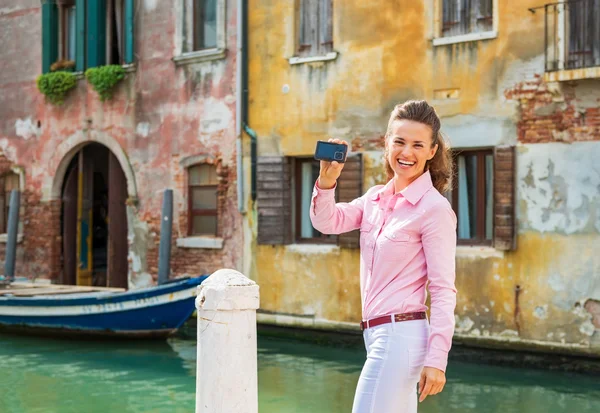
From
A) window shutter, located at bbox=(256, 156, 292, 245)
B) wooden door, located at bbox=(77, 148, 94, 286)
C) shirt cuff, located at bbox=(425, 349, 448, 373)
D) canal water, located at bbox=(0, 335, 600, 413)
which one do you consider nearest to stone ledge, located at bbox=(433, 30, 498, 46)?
window shutter, located at bbox=(256, 156, 292, 245)

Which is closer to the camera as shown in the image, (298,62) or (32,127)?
(298,62)

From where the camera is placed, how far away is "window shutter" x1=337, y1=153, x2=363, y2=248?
12266 mm

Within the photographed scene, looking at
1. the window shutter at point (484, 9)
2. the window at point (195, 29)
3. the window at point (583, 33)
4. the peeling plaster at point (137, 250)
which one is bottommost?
the peeling plaster at point (137, 250)

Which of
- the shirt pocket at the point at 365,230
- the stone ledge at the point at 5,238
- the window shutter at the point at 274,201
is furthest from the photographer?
the stone ledge at the point at 5,238

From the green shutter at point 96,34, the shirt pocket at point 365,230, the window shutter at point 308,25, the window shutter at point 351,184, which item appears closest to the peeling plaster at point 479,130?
the window shutter at point 351,184

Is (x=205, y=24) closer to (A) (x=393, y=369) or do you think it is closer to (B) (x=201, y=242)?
(B) (x=201, y=242)

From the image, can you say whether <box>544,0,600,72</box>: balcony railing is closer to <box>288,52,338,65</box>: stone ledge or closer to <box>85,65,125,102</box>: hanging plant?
<box>288,52,338,65</box>: stone ledge

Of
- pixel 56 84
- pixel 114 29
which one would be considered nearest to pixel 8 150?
pixel 56 84

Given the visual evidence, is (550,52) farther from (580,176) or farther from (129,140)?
(129,140)

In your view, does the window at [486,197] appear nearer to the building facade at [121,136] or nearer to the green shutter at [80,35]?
the building facade at [121,136]

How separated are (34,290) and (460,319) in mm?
6201

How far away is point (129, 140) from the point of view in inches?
598

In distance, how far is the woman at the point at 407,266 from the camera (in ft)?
10.5

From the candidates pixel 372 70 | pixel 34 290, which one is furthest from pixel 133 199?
pixel 372 70
